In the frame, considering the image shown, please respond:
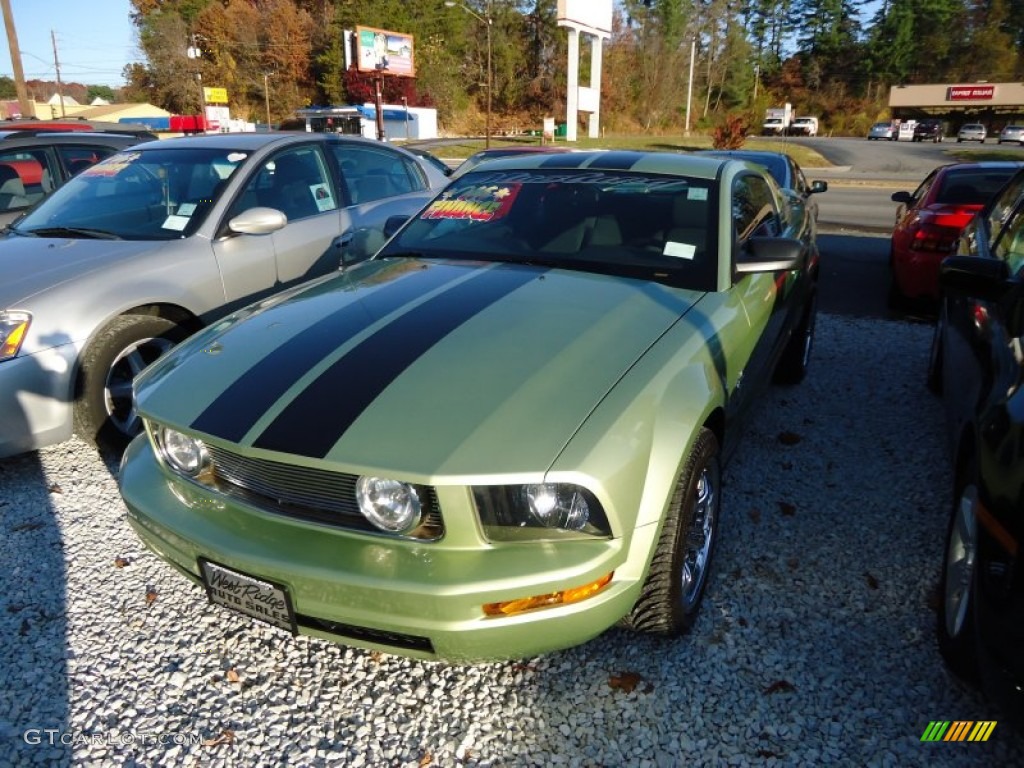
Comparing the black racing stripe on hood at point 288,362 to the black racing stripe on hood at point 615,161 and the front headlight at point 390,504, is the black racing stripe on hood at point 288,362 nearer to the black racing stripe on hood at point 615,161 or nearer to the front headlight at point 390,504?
the front headlight at point 390,504

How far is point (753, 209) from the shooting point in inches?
149

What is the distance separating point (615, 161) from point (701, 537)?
6.55 feet

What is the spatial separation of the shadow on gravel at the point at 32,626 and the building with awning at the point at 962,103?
80.7 meters

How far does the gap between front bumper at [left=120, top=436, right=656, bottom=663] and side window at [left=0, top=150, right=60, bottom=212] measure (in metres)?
5.69

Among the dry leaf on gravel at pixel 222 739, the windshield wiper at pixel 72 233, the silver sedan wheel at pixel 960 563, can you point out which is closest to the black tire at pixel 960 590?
the silver sedan wheel at pixel 960 563

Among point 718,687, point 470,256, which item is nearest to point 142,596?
point 470,256

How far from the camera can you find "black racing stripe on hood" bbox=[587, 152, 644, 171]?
3.58 meters

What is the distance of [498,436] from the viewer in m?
1.93

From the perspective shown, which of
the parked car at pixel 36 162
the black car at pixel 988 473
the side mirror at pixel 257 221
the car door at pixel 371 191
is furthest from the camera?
the parked car at pixel 36 162

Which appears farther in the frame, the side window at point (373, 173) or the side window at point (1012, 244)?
the side window at point (373, 173)

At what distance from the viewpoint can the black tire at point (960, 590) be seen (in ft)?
6.96

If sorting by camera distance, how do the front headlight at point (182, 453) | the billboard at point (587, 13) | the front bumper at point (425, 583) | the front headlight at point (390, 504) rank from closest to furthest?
the front bumper at point (425, 583), the front headlight at point (390, 504), the front headlight at point (182, 453), the billboard at point (587, 13)

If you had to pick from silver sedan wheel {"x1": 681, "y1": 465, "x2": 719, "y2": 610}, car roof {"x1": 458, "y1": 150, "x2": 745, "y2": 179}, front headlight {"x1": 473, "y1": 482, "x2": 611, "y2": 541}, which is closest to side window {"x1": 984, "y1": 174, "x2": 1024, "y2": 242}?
car roof {"x1": 458, "y1": 150, "x2": 745, "y2": 179}

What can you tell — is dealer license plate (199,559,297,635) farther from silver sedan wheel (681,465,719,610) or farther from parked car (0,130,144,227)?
parked car (0,130,144,227)
